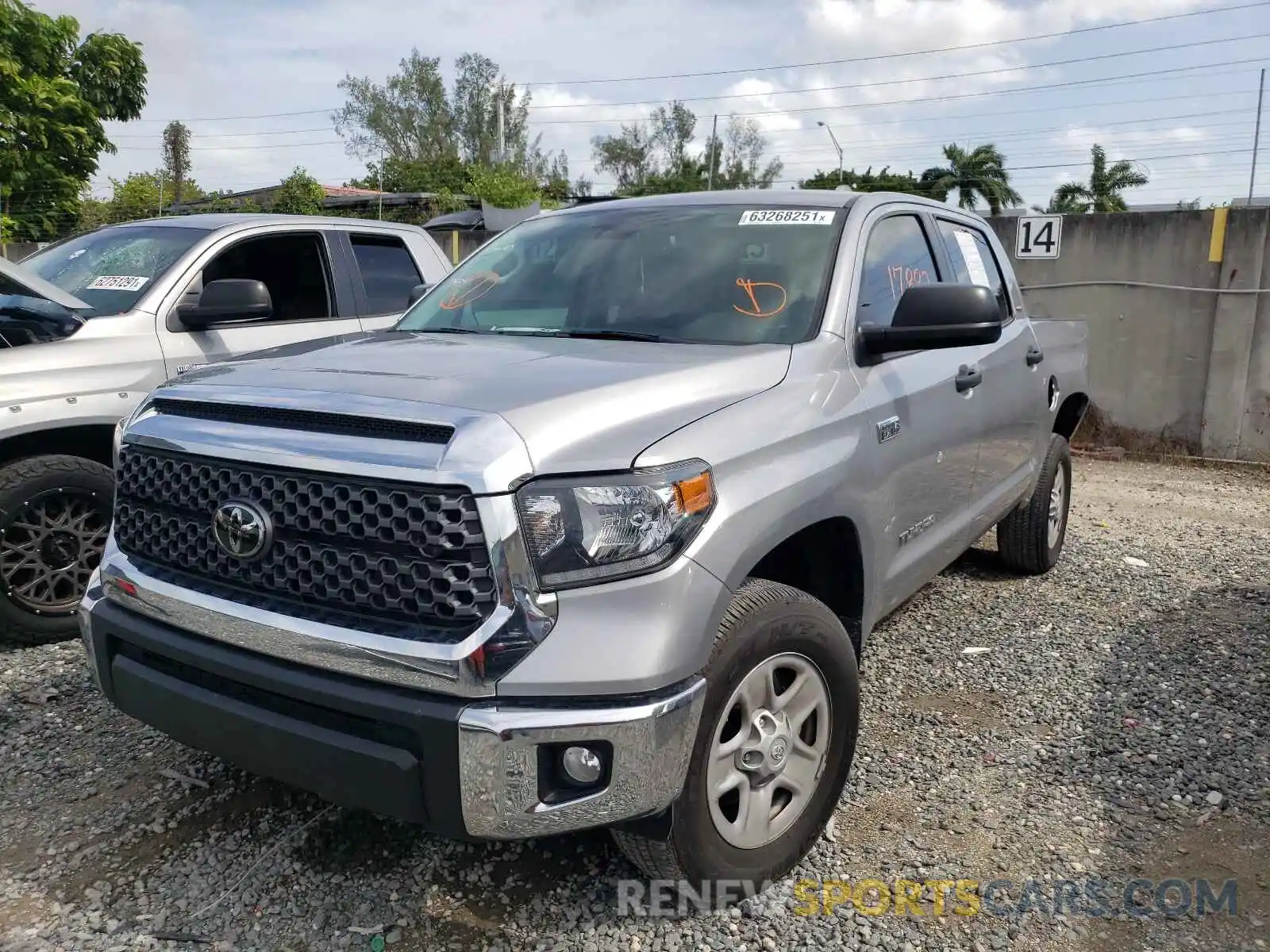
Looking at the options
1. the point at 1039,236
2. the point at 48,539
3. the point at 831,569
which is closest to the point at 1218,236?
the point at 1039,236

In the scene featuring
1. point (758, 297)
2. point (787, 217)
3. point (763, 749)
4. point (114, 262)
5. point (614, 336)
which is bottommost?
point (763, 749)

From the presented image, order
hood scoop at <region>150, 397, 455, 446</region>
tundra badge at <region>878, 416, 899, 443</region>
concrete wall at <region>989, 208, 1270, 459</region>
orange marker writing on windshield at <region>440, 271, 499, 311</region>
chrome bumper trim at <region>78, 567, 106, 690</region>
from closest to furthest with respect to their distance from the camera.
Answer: hood scoop at <region>150, 397, 455, 446</region>, chrome bumper trim at <region>78, 567, 106, 690</region>, tundra badge at <region>878, 416, 899, 443</region>, orange marker writing on windshield at <region>440, 271, 499, 311</region>, concrete wall at <region>989, 208, 1270, 459</region>

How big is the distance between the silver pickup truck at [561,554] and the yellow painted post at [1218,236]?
7.66 metres

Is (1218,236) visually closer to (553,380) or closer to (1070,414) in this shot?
(1070,414)

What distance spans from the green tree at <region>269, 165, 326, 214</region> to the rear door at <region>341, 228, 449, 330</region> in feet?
88.9

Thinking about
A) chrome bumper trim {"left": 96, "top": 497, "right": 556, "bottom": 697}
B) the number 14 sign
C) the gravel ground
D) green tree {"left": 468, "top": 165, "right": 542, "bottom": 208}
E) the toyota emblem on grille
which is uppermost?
green tree {"left": 468, "top": 165, "right": 542, "bottom": 208}

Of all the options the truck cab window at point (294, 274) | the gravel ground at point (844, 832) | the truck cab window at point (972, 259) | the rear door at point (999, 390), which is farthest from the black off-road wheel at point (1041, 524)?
the truck cab window at point (294, 274)

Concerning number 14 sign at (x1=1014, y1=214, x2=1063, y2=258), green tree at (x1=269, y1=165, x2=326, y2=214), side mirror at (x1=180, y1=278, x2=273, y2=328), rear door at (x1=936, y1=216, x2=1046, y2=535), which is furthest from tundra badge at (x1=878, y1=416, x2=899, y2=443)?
green tree at (x1=269, y1=165, x2=326, y2=214)

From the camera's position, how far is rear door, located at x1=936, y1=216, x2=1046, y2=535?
13.0 ft

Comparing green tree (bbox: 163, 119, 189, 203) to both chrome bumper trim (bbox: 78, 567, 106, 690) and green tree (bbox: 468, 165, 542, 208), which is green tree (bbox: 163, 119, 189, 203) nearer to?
green tree (bbox: 468, 165, 542, 208)

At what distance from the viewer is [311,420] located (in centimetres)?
218

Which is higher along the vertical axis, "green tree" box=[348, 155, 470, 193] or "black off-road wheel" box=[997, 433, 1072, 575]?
"green tree" box=[348, 155, 470, 193]

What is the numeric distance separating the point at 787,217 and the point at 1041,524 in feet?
8.87

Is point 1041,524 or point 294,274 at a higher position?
point 294,274
